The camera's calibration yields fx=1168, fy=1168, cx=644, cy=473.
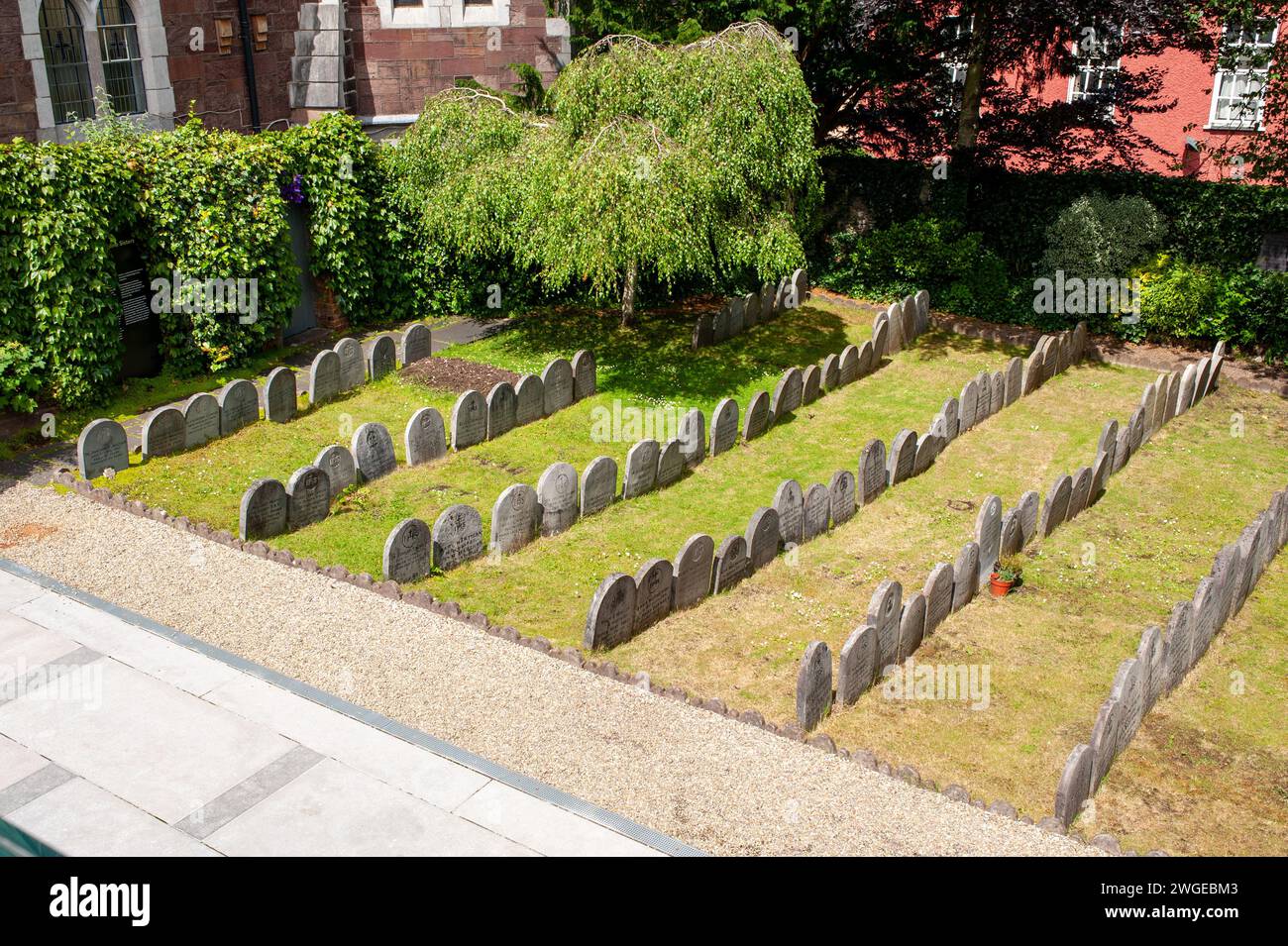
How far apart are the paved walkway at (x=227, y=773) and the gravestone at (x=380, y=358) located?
880cm

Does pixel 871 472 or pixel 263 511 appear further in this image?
pixel 871 472

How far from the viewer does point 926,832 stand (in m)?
9.31

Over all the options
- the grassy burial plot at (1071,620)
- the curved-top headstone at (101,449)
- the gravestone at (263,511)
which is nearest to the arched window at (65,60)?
the curved-top headstone at (101,449)

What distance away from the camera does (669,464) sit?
647 inches

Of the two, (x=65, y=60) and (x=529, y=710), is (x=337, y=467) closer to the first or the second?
(x=529, y=710)

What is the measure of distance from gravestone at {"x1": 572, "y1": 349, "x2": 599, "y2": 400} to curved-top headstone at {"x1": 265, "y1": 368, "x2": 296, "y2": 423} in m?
4.44

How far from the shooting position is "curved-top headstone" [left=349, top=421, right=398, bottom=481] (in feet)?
51.8

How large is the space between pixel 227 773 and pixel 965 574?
810 cm

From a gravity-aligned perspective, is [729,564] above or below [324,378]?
below

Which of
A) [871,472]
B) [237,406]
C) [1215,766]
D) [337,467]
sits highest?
[237,406]

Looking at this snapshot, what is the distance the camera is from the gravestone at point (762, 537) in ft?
45.3

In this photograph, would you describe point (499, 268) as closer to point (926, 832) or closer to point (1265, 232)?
point (1265, 232)

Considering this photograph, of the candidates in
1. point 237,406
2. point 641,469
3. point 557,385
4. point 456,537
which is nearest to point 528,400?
point 557,385

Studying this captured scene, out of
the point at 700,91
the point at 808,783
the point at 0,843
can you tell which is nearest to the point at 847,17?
the point at 700,91
